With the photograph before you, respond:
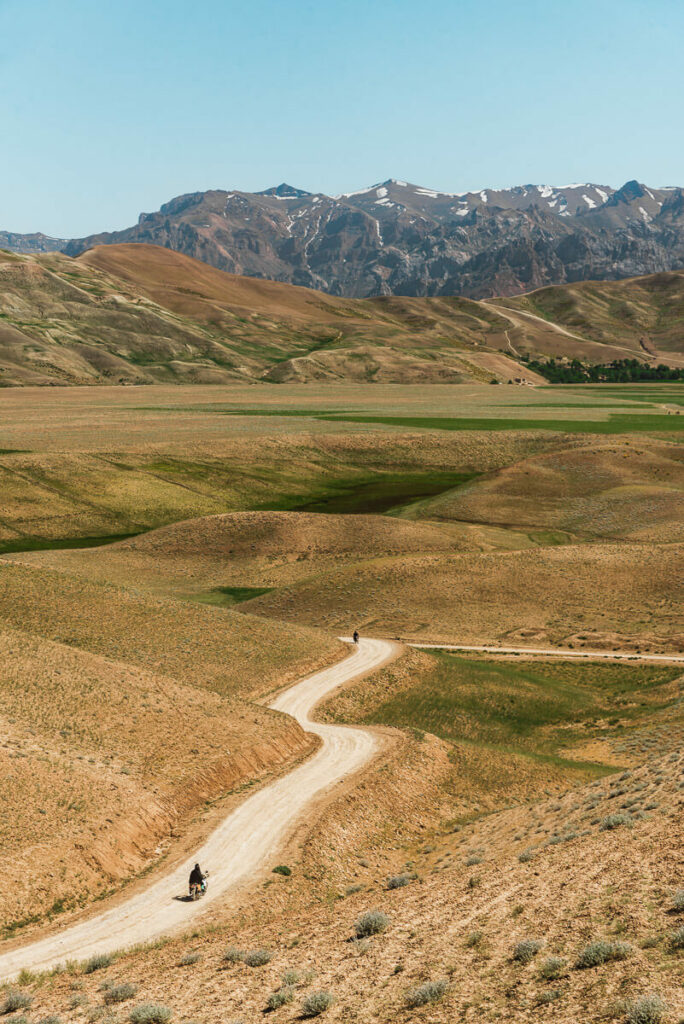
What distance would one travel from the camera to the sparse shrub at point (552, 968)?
1898 centimetres

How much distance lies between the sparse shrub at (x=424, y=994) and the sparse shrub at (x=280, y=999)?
2964mm

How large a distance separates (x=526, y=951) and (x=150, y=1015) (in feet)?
29.5

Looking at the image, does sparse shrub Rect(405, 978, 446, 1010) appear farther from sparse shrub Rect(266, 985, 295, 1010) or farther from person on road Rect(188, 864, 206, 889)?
person on road Rect(188, 864, 206, 889)

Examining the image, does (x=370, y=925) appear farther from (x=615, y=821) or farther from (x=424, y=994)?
(x=615, y=821)

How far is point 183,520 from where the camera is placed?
413 feet

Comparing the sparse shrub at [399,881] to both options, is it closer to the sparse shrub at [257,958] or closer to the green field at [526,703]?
the sparse shrub at [257,958]

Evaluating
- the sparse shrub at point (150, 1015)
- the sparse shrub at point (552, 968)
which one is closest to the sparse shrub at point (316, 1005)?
the sparse shrub at point (150, 1015)

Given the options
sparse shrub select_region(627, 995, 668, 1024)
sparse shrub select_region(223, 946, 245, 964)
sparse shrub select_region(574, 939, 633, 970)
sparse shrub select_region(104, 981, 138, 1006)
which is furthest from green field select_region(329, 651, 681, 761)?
sparse shrub select_region(627, 995, 668, 1024)

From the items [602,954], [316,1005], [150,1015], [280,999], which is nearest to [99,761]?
[150,1015]

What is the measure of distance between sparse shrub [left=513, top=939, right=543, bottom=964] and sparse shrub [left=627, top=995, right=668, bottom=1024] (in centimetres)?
414

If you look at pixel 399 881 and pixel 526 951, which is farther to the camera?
pixel 399 881

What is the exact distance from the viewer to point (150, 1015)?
66.2 feet

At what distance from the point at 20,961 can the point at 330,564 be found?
3000 inches

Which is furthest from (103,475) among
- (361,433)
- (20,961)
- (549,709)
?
(20,961)
